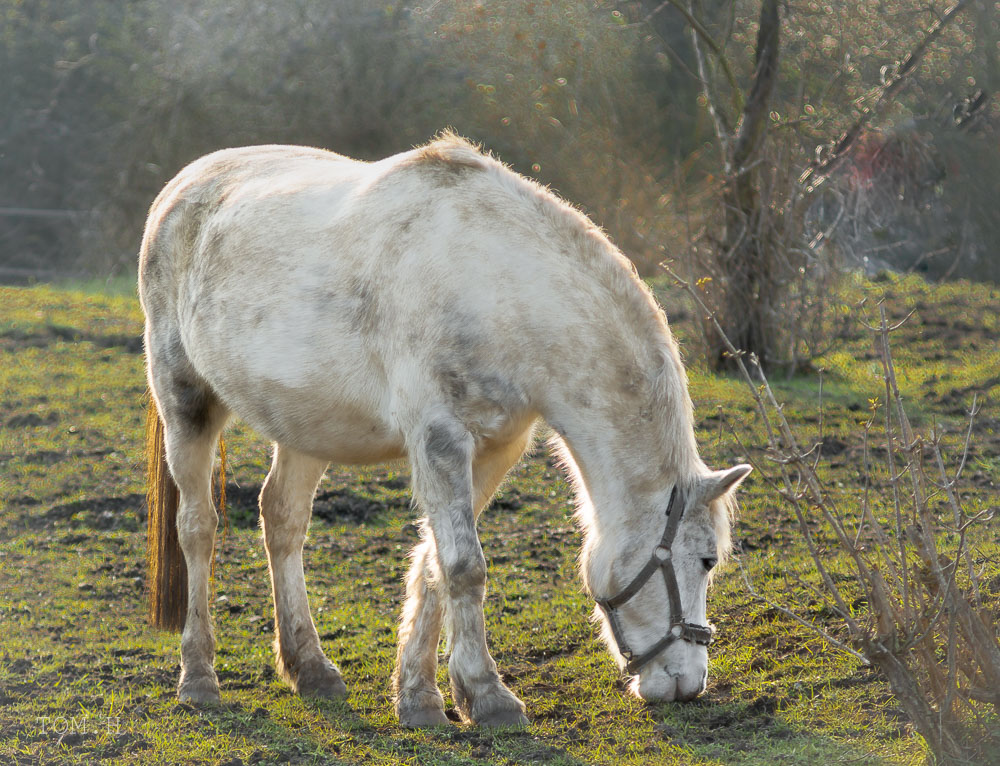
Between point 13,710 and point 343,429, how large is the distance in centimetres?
160

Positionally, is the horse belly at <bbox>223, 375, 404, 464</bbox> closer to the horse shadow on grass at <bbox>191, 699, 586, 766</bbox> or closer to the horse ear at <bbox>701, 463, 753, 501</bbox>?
the horse shadow on grass at <bbox>191, 699, 586, 766</bbox>

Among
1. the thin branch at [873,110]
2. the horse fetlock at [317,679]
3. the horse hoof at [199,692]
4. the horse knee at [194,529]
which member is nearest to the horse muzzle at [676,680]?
the horse fetlock at [317,679]

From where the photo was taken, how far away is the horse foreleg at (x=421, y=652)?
4.04 m

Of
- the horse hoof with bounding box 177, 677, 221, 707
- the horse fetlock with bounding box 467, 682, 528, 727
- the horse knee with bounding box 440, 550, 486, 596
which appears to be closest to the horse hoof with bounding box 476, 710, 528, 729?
the horse fetlock with bounding box 467, 682, 528, 727

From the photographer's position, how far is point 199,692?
14.5ft

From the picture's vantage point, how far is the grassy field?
12.3 ft

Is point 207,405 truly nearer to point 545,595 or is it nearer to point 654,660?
point 545,595

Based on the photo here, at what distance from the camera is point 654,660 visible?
12.3 feet

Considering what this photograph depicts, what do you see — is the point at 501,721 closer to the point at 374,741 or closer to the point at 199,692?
the point at 374,741

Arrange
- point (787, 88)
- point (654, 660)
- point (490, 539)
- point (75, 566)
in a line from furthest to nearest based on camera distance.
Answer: point (787, 88), point (490, 539), point (75, 566), point (654, 660)

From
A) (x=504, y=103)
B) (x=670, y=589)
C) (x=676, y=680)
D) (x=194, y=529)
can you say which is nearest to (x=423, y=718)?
(x=676, y=680)

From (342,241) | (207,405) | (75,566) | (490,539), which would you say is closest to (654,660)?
(342,241)

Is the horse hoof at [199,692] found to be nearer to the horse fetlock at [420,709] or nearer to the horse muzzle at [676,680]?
the horse fetlock at [420,709]

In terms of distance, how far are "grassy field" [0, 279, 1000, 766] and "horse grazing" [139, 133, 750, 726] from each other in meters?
0.24
